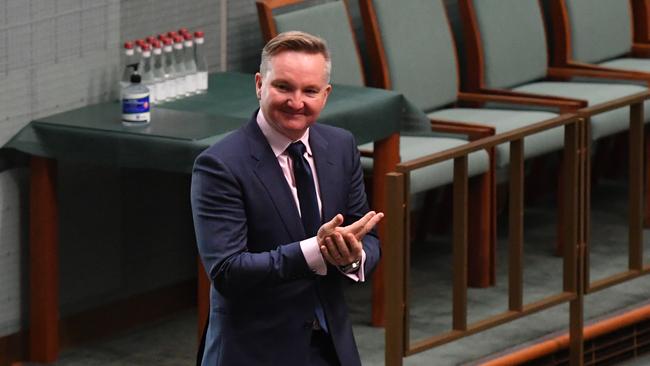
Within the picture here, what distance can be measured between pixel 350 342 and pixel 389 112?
7.10 feet

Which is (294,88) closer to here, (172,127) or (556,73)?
(172,127)

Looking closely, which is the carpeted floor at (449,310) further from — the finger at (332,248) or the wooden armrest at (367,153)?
the finger at (332,248)

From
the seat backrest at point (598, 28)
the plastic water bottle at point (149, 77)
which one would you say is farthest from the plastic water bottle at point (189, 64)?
the seat backrest at point (598, 28)

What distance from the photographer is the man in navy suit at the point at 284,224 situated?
2568 millimetres

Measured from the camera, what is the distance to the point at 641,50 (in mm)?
6652

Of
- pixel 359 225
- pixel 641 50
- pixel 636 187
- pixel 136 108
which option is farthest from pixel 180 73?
pixel 641 50

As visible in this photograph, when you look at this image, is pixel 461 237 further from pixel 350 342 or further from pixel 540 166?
pixel 540 166

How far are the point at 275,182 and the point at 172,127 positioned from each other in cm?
183

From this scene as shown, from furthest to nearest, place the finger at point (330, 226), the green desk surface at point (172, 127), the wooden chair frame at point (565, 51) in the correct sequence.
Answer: the wooden chair frame at point (565, 51)
the green desk surface at point (172, 127)
the finger at point (330, 226)

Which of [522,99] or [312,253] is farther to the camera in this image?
[522,99]

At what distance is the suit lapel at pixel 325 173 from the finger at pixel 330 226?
0.48 feet

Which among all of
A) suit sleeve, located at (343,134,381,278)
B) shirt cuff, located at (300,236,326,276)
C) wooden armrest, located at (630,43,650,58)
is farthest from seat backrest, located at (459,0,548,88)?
shirt cuff, located at (300,236,326,276)

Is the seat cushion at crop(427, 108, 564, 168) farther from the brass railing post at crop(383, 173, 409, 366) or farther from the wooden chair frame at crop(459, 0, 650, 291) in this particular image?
the brass railing post at crop(383, 173, 409, 366)

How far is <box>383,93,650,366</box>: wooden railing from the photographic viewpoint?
4.00m
